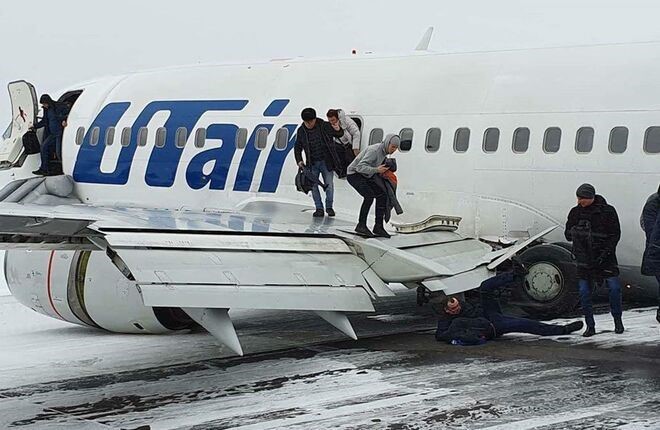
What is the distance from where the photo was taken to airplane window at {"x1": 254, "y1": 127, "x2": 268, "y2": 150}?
16156mm

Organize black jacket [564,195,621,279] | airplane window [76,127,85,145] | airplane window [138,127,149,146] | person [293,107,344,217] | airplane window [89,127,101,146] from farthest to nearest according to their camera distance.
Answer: airplane window [76,127,85,145], airplane window [89,127,101,146], airplane window [138,127,149,146], person [293,107,344,217], black jacket [564,195,621,279]

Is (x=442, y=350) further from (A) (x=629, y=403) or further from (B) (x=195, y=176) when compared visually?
(B) (x=195, y=176)

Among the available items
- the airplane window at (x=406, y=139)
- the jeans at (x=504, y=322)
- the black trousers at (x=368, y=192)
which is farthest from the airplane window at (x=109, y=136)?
the jeans at (x=504, y=322)

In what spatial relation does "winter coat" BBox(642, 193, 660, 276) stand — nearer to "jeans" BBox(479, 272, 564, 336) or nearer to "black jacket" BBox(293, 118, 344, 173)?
"jeans" BBox(479, 272, 564, 336)

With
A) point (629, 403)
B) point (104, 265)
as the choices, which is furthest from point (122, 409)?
point (629, 403)

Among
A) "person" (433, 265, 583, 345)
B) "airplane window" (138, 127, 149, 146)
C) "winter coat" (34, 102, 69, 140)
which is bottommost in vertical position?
"person" (433, 265, 583, 345)

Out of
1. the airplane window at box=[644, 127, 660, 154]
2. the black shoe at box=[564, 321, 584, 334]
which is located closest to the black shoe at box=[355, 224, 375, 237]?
the black shoe at box=[564, 321, 584, 334]

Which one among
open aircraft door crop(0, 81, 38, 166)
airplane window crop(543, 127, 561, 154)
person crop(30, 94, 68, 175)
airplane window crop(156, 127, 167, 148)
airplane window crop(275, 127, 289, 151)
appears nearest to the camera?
airplane window crop(543, 127, 561, 154)

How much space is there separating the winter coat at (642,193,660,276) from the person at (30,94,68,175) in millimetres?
10424

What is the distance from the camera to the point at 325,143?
14.7 m

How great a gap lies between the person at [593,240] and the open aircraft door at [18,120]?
403 inches

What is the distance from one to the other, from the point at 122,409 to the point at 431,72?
23.8ft

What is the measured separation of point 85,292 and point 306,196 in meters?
3.86

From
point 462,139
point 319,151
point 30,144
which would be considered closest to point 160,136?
point 30,144
